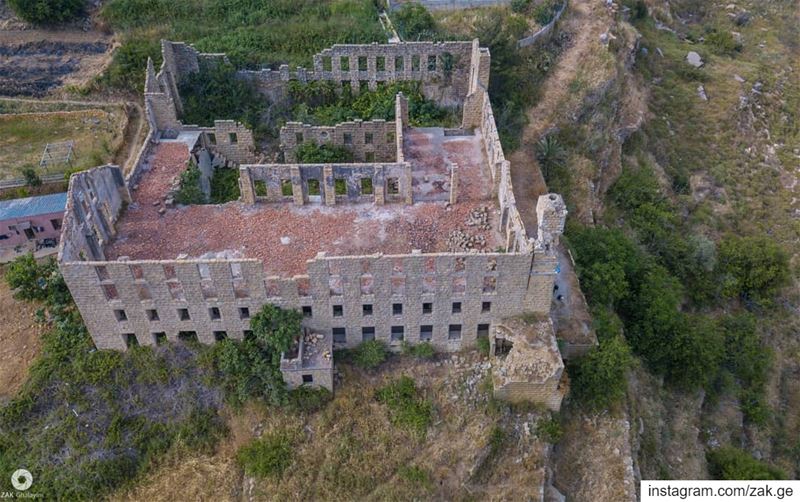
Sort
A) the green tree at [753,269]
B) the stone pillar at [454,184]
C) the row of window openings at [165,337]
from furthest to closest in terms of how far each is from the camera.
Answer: the green tree at [753,269], the stone pillar at [454,184], the row of window openings at [165,337]

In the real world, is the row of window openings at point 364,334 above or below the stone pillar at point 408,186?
below

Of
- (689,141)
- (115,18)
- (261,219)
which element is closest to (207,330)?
(261,219)

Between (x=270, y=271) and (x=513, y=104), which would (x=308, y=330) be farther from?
(x=513, y=104)

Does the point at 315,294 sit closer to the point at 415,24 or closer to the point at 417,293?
the point at 417,293

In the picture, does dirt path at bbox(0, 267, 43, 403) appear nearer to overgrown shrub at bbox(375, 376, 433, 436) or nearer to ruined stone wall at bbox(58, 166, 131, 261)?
ruined stone wall at bbox(58, 166, 131, 261)

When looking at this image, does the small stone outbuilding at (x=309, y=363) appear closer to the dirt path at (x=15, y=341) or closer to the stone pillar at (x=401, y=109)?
the dirt path at (x=15, y=341)

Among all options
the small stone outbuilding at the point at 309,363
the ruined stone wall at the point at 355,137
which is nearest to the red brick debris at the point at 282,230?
the small stone outbuilding at the point at 309,363
